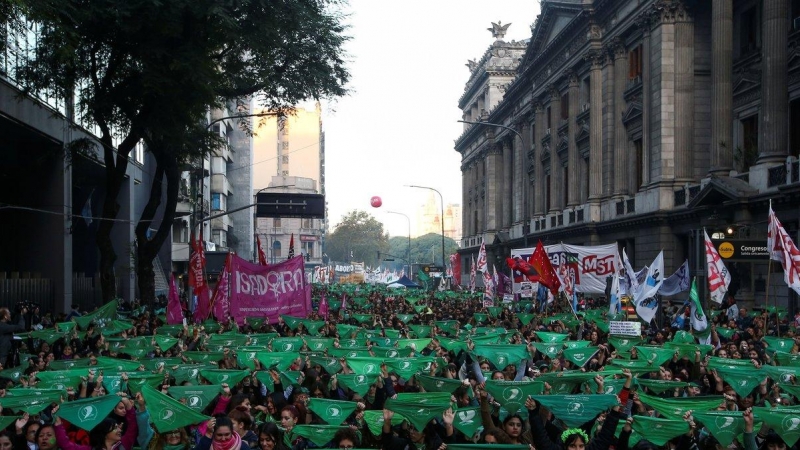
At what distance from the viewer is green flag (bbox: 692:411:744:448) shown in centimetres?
989

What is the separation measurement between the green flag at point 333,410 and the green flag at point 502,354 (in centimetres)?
507

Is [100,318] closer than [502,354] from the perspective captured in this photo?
No

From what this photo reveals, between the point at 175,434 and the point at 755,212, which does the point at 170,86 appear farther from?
the point at 755,212

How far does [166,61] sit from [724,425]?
17.3 metres

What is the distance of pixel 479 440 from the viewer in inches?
410

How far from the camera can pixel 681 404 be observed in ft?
36.5

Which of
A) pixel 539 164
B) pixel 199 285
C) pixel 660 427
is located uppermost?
pixel 539 164

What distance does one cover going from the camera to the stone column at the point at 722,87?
116 feet

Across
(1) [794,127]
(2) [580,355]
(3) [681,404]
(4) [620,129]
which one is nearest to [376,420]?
(3) [681,404]

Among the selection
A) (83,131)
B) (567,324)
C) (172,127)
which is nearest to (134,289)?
(83,131)

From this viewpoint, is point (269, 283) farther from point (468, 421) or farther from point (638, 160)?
point (638, 160)

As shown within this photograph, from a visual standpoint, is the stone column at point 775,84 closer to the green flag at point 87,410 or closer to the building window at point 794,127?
the building window at point 794,127

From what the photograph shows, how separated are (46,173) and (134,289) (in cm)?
1477

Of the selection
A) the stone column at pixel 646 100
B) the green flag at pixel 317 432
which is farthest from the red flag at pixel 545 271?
the green flag at pixel 317 432
